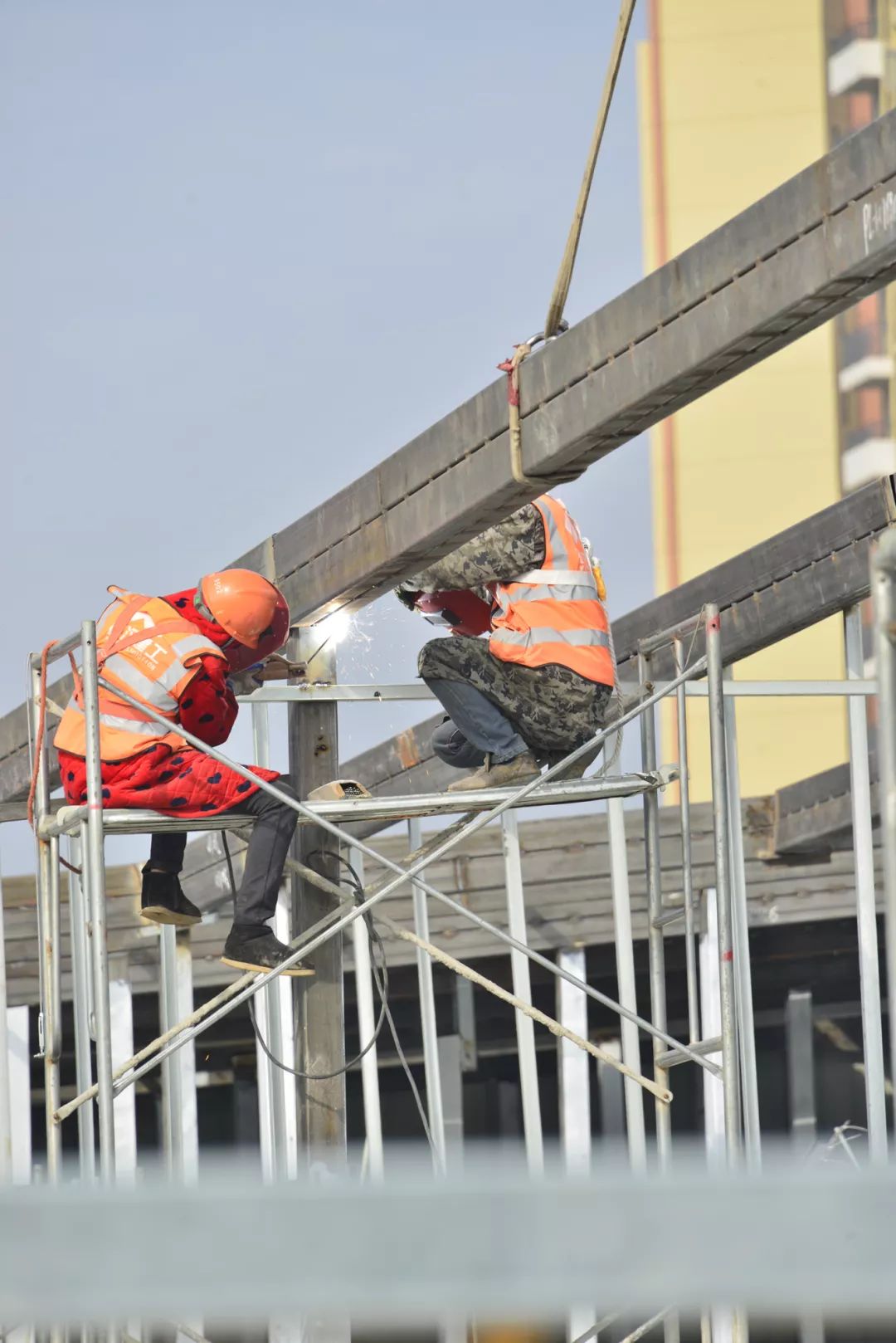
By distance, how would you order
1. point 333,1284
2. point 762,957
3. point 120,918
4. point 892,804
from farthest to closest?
point 762,957 < point 120,918 < point 892,804 < point 333,1284

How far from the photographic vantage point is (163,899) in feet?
24.0

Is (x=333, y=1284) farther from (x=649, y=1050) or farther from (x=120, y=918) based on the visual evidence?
(x=649, y=1050)

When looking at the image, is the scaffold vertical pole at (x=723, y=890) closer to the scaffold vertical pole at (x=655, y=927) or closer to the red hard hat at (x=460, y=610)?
the scaffold vertical pole at (x=655, y=927)

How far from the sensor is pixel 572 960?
11.8 meters

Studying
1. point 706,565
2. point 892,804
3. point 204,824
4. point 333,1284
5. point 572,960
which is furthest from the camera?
point 706,565

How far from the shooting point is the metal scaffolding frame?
6.39 metres

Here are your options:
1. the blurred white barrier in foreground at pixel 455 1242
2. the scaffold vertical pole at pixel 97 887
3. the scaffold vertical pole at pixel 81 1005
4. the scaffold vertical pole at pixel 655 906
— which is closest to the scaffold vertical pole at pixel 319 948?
the scaffold vertical pole at pixel 81 1005

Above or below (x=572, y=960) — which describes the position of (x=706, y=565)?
above

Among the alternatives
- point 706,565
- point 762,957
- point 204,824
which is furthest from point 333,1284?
point 706,565

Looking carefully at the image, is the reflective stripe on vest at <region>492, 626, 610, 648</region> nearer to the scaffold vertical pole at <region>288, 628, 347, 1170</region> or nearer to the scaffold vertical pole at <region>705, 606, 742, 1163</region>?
the scaffold vertical pole at <region>705, 606, 742, 1163</region>

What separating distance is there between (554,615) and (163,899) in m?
1.68

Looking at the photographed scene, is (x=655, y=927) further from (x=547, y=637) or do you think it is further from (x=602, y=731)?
(x=547, y=637)

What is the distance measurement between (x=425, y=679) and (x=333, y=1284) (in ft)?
18.6

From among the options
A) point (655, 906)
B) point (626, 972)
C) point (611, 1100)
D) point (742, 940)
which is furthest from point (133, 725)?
point (611, 1100)
